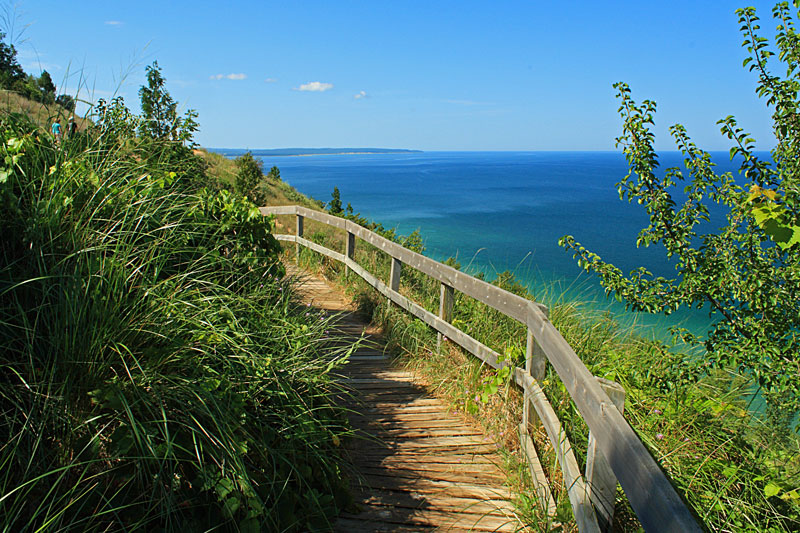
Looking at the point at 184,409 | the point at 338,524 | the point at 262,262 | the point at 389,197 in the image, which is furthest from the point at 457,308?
the point at 389,197

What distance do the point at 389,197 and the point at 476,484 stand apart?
353ft

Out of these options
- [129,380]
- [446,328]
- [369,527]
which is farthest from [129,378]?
Answer: [446,328]

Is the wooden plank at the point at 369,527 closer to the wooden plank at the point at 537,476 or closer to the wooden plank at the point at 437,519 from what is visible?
the wooden plank at the point at 437,519

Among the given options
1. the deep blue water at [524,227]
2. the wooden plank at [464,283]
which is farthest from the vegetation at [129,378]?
the deep blue water at [524,227]

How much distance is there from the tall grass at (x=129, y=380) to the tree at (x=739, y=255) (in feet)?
9.54

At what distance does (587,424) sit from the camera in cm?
256

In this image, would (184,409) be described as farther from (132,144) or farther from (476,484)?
(132,144)

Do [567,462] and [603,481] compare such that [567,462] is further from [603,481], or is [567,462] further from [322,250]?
[322,250]

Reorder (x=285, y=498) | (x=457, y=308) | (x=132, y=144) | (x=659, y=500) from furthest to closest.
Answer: (x=457, y=308) < (x=132, y=144) < (x=285, y=498) < (x=659, y=500)

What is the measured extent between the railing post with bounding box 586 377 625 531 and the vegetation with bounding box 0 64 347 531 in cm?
138

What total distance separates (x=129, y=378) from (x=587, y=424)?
84.1 inches

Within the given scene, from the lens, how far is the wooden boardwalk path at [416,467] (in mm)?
3289

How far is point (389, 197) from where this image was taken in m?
110

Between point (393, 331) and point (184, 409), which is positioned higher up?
point (184, 409)
